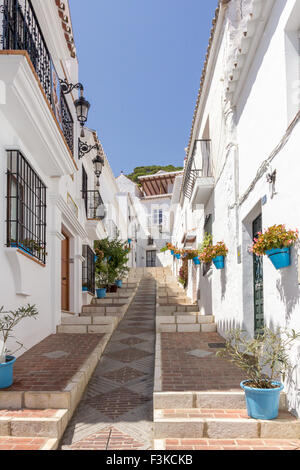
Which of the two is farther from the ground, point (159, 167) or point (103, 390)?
point (159, 167)

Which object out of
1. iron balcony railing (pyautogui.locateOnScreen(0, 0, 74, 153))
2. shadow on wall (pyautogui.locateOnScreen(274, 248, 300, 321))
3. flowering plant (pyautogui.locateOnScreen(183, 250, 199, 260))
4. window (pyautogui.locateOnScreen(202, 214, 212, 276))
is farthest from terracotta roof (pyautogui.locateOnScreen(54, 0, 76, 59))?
shadow on wall (pyautogui.locateOnScreen(274, 248, 300, 321))

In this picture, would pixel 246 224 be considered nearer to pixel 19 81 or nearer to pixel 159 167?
pixel 19 81

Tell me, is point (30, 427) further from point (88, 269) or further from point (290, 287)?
point (88, 269)

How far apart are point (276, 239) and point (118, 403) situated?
2918mm

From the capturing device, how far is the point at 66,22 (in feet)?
30.5

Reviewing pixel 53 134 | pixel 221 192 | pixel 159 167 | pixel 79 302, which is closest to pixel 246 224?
pixel 221 192

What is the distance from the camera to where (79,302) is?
1166 cm

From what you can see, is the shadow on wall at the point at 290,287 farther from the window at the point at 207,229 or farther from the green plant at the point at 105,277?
the green plant at the point at 105,277

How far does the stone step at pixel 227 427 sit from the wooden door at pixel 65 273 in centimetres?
688

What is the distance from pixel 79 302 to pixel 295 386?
26.8ft

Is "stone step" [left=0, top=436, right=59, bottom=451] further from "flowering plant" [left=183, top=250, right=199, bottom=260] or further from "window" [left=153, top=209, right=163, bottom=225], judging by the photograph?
"window" [left=153, top=209, right=163, bottom=225]

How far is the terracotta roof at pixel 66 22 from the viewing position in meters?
8.96

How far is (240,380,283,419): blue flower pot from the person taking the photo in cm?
423

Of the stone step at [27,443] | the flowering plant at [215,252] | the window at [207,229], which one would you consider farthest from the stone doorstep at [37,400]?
the window at [207,229]
